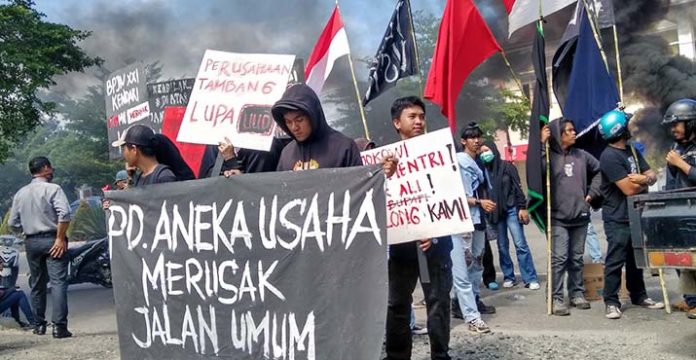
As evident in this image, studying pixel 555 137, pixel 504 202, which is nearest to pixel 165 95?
pixel 504 202

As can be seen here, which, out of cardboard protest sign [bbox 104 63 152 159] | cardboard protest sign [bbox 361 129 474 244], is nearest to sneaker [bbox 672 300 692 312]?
cardboard protest sign [bbox 361 129 474 244]

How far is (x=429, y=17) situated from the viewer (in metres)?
23.3

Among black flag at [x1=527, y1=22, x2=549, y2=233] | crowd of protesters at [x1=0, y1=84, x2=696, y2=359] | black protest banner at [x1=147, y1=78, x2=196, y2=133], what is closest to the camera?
crowd of protesters at [x1=0, y1=84, x2=696, y2=359]

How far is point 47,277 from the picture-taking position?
24.8ft

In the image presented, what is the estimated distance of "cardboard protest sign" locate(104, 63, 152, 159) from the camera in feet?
25.9

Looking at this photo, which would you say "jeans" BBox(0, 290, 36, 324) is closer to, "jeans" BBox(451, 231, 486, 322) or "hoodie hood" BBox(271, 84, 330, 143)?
"jeans" BBox(451, 231, 486, 322)

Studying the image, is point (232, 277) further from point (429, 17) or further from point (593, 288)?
point (429, 17)

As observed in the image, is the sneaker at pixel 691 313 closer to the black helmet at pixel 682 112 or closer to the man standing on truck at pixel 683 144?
the man standing on truck at pixel 683 144

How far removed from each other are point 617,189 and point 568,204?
44cm

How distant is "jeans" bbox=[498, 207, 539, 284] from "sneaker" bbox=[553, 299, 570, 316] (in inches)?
63.6

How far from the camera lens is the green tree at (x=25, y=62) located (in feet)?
33.4

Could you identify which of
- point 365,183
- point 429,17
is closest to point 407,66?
point 365,183

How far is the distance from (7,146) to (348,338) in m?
8.66

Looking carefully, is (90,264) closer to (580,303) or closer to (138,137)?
(138,137)
